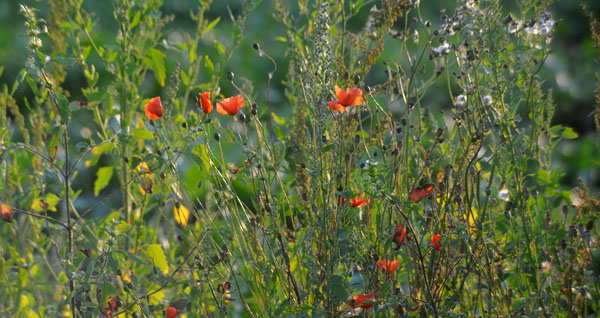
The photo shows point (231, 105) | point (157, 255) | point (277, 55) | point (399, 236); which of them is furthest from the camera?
point (277, 55)

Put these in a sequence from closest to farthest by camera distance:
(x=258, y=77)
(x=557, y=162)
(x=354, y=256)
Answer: (x=354, y=256)
(x=557, y=162)
(x=258, y=77)

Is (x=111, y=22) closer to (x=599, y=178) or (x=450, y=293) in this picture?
(x=599, y=178)

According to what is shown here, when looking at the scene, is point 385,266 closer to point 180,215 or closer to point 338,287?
point 338,287

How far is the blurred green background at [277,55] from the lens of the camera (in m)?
3.28

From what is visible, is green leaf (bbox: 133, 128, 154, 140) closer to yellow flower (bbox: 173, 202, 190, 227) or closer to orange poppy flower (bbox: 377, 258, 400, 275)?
yellow flower (bbox: 173, 202, 190, 227)

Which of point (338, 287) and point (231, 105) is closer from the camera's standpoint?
point (338, 287)

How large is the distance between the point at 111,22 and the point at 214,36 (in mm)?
644

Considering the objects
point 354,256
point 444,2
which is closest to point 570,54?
point 444,2

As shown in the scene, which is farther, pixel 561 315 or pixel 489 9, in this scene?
pixel 561 315

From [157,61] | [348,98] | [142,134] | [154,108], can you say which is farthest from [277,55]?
[348,98]

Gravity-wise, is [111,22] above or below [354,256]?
above

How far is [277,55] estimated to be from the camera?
11.8 ft

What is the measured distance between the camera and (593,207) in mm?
1229

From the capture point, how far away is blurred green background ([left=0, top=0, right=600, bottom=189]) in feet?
10.8
